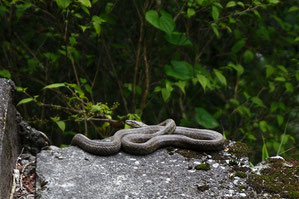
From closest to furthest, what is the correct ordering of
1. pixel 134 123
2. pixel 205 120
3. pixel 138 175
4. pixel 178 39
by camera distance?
pixel 138 175
pixel 134 123
pixel 178 39
pixel 205 120

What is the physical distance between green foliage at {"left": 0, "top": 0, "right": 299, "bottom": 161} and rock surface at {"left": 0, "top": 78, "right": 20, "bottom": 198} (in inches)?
72.0

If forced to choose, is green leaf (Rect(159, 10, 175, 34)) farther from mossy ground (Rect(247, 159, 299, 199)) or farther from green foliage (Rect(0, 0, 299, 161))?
mossy ground (Rect(247, 159, 299, 199))

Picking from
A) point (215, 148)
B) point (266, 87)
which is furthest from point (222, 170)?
point (266, 87)

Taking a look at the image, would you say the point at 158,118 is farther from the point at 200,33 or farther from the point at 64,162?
the point at 64,162

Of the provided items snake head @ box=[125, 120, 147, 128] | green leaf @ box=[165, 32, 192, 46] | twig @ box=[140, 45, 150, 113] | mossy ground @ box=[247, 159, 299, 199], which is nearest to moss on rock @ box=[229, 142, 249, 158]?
mossy ground @ box=[247, 159, 299, 199]

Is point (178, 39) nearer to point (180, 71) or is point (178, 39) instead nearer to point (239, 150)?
point (180, 71)

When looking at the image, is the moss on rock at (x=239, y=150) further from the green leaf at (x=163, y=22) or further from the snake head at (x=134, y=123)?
the green leaf at (x=163, y=22)

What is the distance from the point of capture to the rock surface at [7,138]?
2.69 meters

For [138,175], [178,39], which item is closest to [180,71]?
[178,39]

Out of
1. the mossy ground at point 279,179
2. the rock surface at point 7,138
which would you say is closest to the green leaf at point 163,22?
the rock surface at point 7,138

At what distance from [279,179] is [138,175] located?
44.0 inches

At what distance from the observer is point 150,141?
3.59m

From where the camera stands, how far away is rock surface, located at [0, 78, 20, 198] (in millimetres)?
2693

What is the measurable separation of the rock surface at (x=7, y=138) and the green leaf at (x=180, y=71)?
2.06m
